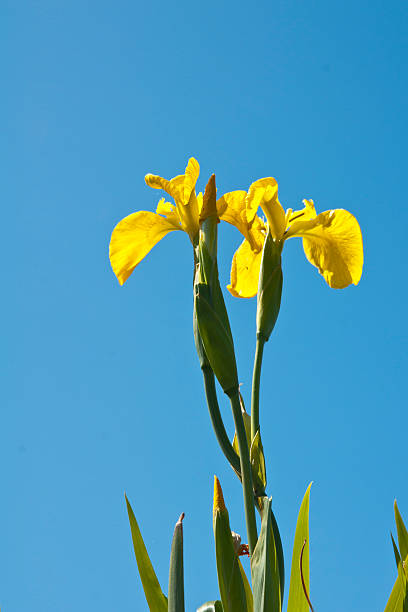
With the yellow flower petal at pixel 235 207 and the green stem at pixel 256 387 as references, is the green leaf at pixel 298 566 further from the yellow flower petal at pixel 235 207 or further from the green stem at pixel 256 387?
the yellow flower petal at pixel 235 207

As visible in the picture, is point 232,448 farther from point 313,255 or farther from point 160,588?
point 313,255

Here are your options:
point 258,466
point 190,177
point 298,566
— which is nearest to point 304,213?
point 190,177

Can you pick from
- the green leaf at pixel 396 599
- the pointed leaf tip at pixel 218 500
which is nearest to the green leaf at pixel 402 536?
the green leaf at pixel 396 599

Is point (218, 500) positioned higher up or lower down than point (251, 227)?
lower down

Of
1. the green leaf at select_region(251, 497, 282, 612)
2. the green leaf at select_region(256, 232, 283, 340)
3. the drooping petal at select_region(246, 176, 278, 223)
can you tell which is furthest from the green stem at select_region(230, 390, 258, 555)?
the drooping petal at select_region(246, 176, 278, 223)

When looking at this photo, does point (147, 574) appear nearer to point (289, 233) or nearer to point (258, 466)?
point (258, 466)

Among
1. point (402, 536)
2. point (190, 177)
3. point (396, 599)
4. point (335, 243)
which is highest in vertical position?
point (190, 177)
